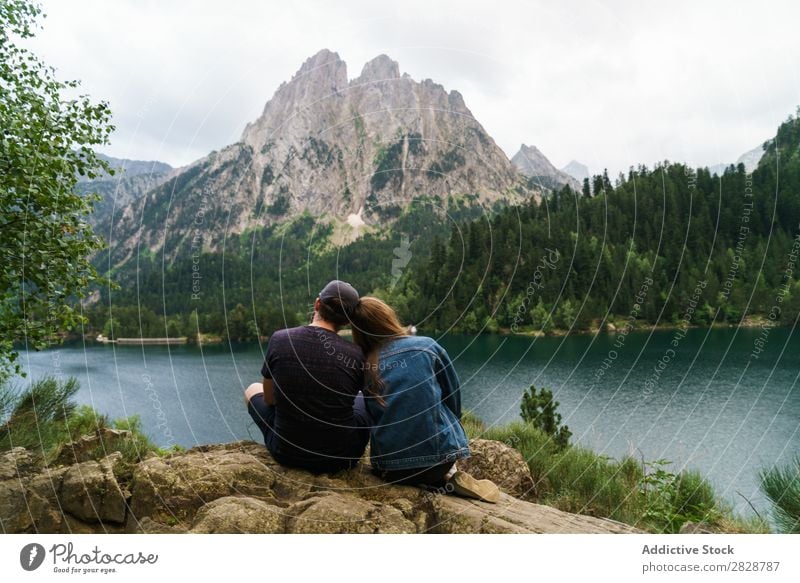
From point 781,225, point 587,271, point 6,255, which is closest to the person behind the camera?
point 6,255

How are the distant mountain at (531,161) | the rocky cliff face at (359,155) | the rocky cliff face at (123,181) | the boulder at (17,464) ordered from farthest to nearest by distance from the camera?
the distant mountain at (531,161) → the rocky cliff face at (359,155) → the rocky cliff face at (123,181) → the boulder at (17,464)

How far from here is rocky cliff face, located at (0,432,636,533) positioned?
3.05 meters

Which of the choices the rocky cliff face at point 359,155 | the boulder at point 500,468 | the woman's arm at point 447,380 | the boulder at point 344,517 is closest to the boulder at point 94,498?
the boulder at point 344,517

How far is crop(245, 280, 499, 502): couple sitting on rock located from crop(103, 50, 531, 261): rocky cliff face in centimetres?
233

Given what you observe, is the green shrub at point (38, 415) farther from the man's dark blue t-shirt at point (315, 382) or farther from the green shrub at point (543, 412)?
the green shrub at point (543, 412)

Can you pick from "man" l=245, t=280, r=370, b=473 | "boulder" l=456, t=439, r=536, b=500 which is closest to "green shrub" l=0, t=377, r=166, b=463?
"man" l=245, t=280, r=370, b=473

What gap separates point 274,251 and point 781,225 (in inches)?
2859

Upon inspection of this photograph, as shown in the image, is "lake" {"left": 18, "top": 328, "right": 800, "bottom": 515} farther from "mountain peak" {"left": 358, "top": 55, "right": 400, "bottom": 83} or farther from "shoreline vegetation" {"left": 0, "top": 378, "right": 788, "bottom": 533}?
"mountain peak" {"left": 358, "top": 55, "right": 400, "bottom": 83}

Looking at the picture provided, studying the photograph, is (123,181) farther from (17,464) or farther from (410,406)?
(410,406)

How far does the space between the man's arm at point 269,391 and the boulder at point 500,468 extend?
2186 millimetres

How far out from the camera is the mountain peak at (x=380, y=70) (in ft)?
17.0

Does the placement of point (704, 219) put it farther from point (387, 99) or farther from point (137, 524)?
point (137, 524)

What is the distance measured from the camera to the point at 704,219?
5428 cm

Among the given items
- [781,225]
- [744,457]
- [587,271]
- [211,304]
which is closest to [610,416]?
[744,457]
